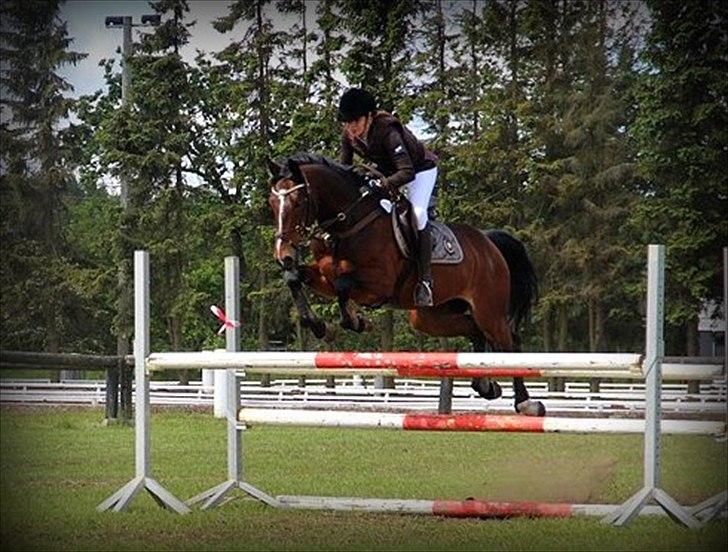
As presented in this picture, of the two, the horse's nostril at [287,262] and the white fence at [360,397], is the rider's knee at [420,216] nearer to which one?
the horse's nostril at [287,262]

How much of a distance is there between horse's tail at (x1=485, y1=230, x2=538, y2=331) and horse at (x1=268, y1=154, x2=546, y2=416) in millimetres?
181

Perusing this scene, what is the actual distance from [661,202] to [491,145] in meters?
2.35

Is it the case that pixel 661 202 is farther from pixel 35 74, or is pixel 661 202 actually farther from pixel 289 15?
pixel 35 74

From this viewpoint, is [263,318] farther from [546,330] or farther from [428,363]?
[428,363]

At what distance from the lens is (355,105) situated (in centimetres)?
591

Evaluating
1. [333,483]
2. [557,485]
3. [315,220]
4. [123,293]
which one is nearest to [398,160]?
[315,220]

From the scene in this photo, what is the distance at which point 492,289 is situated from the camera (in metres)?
6.42

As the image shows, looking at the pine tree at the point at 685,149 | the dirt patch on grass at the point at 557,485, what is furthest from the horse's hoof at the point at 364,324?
the pine tree at the point at 685,149

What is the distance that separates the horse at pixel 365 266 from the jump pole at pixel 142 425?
0.71 m

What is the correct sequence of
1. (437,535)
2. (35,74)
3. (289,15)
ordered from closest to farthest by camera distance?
1. (437,535)
2. (35,74)
3. (289,15)

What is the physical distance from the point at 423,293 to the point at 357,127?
0.88m

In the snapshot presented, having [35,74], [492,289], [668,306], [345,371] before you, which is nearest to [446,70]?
[668,306]

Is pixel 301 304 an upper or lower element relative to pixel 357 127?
lower

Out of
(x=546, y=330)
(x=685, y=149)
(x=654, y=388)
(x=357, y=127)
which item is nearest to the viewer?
(x=654, y=388)
